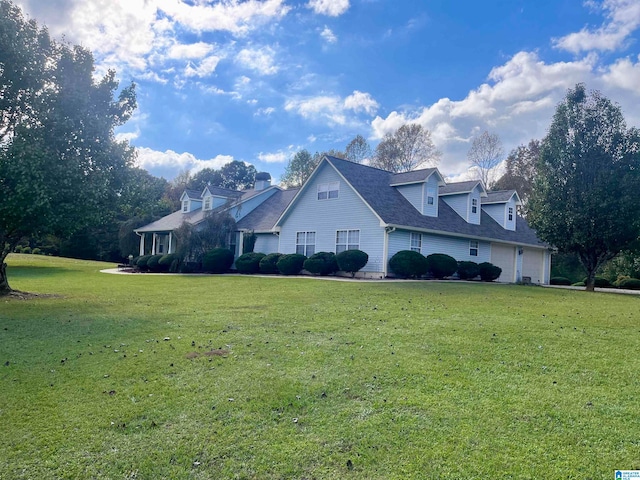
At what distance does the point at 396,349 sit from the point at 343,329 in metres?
1.63

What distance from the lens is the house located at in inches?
861

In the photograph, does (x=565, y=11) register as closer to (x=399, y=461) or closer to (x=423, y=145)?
(x=399, y=461)

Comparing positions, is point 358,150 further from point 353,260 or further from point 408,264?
point 408,264

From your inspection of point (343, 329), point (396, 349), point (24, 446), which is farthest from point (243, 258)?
point (24, 446)

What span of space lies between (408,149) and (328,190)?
876 inches

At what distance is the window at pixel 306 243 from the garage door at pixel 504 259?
11.1m

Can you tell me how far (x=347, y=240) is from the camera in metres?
22.8

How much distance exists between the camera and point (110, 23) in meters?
13.9

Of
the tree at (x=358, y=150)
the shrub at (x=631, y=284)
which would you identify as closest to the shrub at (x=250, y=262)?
the tree at (x=358, y=150)

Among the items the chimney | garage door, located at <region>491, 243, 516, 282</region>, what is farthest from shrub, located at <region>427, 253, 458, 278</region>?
the chimney

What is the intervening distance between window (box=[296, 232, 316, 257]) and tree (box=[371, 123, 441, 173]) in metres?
21.5

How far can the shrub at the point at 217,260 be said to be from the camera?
2686cm

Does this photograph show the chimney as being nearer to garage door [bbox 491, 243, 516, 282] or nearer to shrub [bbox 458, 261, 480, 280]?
garage door [bbox 491, 243, 516, 282]

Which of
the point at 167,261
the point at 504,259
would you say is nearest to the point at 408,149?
the point at 504,259
